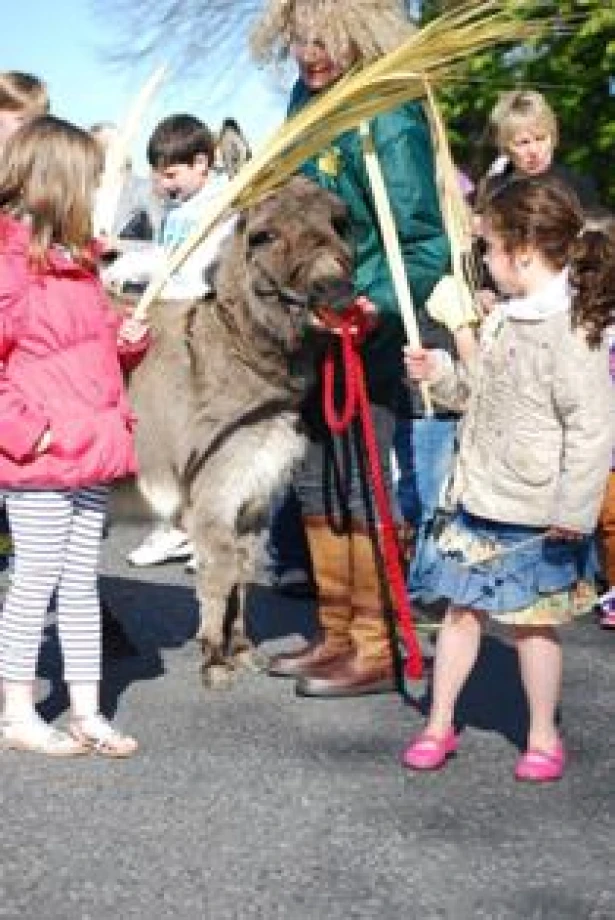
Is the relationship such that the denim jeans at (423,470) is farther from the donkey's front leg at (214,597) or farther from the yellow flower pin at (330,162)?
the yellow flower pin at (330,162)

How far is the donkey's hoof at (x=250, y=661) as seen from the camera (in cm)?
548

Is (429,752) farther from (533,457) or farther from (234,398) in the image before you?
(234,398)

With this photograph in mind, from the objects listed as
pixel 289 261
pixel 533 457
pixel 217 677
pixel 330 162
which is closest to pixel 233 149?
pixel 330 162

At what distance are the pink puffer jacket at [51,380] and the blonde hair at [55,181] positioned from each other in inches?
2.0

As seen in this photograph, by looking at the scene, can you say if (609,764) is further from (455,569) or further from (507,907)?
(507,907)

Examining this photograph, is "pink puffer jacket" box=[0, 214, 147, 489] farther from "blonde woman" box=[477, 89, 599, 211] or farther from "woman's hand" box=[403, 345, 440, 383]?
"blonde woman" box=[477, 89, 599, 211]

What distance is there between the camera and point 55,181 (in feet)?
14.5

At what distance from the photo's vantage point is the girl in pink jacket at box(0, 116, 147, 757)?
439 centimetres

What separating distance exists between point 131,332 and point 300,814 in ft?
5.00

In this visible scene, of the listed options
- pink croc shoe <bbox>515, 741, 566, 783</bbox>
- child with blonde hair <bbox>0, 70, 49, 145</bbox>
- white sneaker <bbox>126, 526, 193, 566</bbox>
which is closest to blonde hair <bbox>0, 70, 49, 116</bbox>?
child with blonde hair <bbox>0, 70, 49, 145</bbox>

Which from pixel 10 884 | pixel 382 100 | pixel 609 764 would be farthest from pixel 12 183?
pixel 609 764

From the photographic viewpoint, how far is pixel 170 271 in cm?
469

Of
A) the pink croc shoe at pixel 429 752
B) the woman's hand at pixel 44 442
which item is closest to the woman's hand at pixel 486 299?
the pink croc shoe at pixel 429 752

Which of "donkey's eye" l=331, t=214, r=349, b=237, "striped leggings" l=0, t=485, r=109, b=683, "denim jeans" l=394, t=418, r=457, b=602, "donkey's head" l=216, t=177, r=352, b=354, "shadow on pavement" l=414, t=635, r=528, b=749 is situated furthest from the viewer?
"denim jeans" l=394, t=418, r=457, b=602
